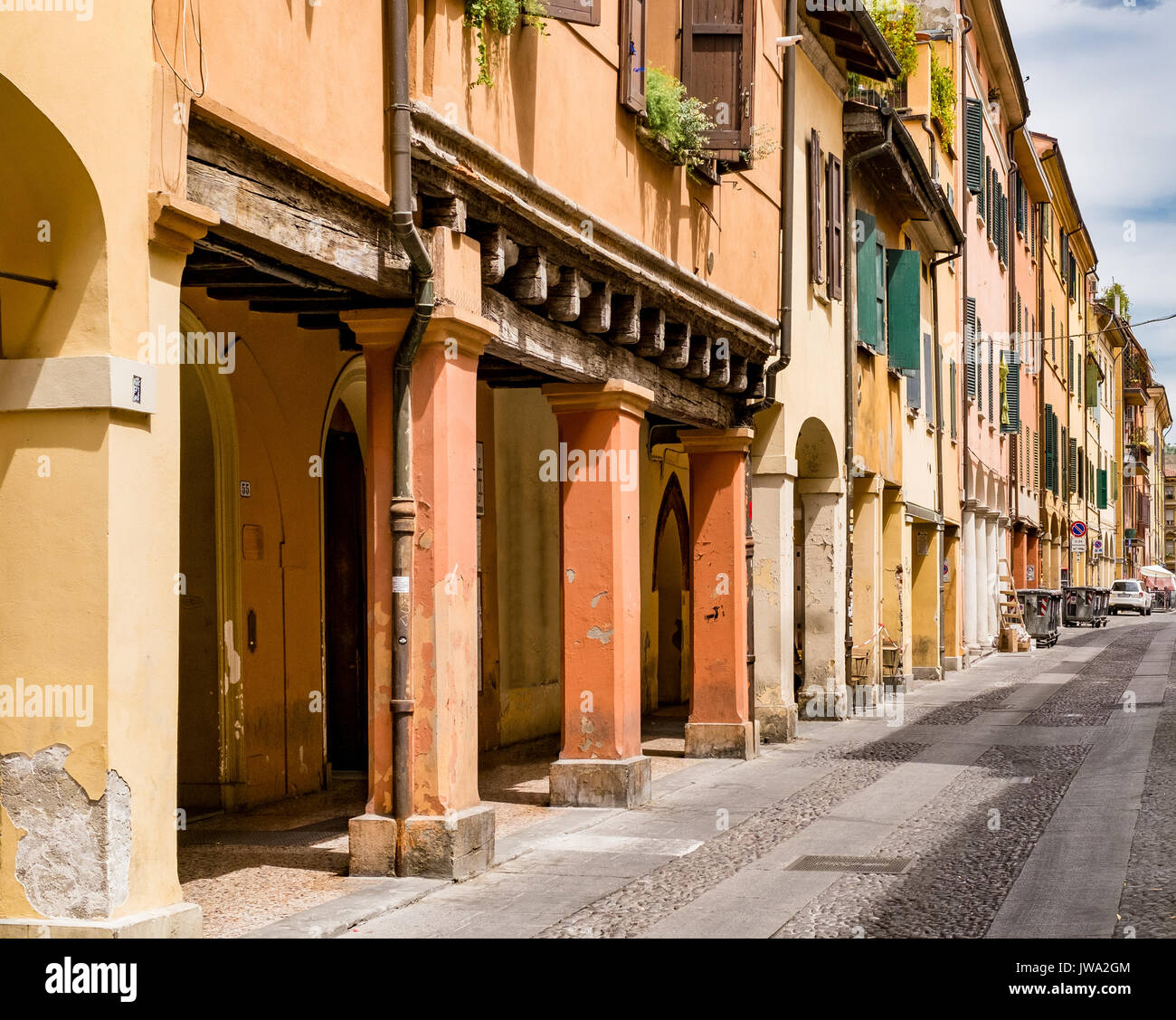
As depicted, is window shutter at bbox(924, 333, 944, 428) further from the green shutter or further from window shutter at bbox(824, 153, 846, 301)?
window shutter at bbox(824, 153, 846, 301)

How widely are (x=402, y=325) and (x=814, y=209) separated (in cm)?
986

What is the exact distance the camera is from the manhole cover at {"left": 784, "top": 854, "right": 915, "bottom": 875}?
29.0 ft

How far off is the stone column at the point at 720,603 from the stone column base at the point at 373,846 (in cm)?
655

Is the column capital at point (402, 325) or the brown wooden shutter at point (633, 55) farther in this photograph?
the brown wooden shutter at point (633, 55)

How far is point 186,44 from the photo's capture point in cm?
638

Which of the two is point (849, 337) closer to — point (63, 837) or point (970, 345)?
point (970, 345)

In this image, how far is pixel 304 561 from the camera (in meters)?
12.1

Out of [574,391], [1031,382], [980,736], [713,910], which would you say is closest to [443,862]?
[713,910]

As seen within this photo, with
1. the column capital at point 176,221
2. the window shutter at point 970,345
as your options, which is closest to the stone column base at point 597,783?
the column capital at point 176,221

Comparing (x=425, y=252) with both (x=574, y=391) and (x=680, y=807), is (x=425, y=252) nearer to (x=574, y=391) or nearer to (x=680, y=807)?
(x=574, y=391)

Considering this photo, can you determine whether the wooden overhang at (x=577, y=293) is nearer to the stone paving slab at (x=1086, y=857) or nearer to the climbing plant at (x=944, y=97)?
the stone paving slab at (x=1086, y=857)

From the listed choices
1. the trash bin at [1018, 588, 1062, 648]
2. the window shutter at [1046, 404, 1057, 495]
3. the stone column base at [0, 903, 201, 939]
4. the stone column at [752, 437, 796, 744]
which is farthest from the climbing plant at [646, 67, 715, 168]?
the window shutter at [1046, 404, 1057, 495]

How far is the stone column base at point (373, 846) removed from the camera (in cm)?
852

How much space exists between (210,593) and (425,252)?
150 inches
